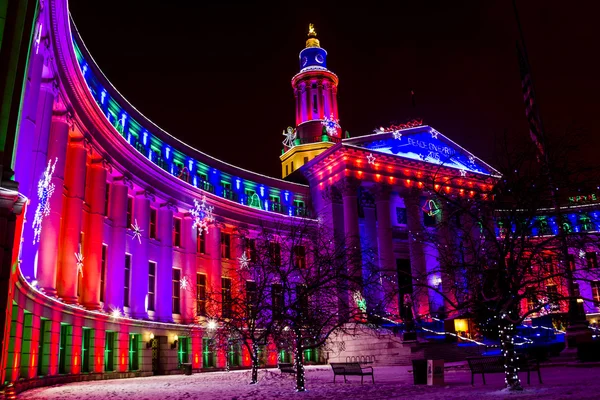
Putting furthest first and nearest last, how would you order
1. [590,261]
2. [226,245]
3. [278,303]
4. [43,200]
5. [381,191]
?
[381,191]
[226,245]
[278,303]
[43,200]
[590,261]

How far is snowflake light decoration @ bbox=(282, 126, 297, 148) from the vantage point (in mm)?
72000

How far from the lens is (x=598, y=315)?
218ft

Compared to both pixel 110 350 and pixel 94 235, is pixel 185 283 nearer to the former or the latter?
pixel 110 350

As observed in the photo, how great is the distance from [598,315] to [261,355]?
42655mm

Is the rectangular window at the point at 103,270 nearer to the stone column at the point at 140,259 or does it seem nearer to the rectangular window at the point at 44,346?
the stone column at the point at 140,259

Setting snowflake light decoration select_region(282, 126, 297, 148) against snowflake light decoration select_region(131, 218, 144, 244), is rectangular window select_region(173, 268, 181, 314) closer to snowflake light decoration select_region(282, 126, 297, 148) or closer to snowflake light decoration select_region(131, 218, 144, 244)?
snowflake light decoration select_region(131, 218, 144, 244)

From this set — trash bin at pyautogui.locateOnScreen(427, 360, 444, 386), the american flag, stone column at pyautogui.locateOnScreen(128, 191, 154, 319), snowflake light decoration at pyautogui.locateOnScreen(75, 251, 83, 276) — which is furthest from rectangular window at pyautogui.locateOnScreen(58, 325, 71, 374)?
the american flag

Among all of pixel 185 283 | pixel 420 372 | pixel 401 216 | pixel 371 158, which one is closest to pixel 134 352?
pixel 185 283

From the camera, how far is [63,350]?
28125 millimetres

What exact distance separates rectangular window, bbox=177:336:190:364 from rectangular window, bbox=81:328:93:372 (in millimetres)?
12558

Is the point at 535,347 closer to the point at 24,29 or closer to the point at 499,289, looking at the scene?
the point at 499,289

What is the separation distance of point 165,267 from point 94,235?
11.7m

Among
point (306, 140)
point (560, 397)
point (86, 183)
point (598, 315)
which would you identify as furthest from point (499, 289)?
point (598, 315)

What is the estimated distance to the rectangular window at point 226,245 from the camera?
2071 inches
